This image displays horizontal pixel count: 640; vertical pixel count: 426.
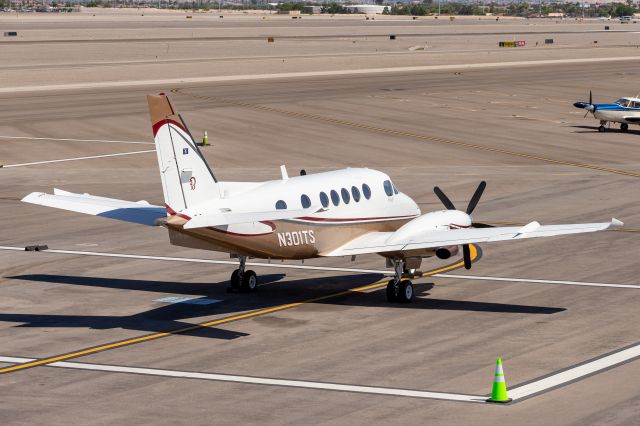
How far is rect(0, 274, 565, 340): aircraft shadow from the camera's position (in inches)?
1102

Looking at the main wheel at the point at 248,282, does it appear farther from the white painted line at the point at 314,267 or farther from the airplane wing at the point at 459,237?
the white painted line at the point at 314,267

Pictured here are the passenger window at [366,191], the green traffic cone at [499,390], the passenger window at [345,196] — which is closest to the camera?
the green traffic cone at [499,390]

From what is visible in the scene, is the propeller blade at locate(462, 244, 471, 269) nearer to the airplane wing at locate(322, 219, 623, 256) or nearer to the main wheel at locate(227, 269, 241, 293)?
the airplane wing at locate(322, 219, 623, 256)

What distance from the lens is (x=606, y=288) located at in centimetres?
3191

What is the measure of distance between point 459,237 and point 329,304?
13.0ft

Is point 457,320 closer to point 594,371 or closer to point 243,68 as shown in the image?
point 594,371

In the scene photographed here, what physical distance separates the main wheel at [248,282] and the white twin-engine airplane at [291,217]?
3 cm

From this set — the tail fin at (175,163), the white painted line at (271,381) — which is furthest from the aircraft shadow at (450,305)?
the white painted line at (271,381)

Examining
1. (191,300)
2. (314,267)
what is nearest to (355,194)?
(314,267)

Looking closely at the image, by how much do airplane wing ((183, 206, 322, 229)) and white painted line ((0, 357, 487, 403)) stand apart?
3860 millimetres

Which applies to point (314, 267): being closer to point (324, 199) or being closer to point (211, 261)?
point (211, 261)

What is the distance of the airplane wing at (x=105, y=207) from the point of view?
99.1 ft

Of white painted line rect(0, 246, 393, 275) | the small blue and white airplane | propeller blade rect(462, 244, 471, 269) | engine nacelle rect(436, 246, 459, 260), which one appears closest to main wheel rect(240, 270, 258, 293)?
white painted line rect(0, 246, 393, 275)

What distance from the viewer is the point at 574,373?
23.4m
